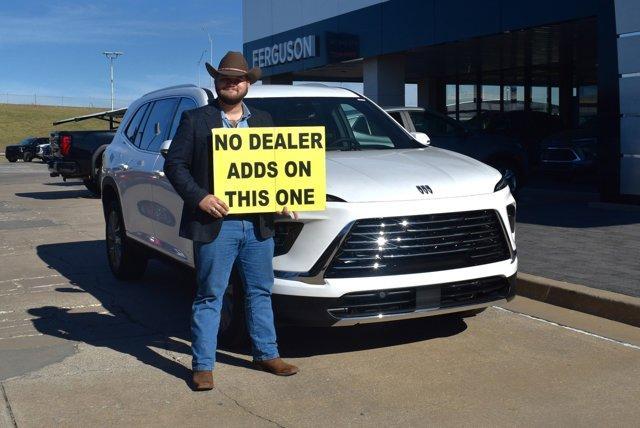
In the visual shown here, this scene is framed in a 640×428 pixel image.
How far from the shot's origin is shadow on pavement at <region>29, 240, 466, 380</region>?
19.3 ft

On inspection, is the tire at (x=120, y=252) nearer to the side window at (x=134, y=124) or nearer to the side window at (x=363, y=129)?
the side window at (x=134, y=124)

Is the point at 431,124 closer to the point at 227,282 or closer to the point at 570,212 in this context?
the point at 570,212

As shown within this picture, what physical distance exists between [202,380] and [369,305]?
1112 millimetres

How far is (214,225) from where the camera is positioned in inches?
189

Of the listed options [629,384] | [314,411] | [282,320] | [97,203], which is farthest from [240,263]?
[97,203]

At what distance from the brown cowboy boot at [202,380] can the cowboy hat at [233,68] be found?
1.74 meters

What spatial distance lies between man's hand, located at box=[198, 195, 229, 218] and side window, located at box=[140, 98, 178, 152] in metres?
2.65

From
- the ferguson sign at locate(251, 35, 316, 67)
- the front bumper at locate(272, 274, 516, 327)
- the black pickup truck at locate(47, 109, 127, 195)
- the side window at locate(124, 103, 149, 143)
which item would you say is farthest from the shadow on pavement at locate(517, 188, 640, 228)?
the ferguson sign at locate(251, 35, 316, 67)

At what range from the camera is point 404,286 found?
205 inches

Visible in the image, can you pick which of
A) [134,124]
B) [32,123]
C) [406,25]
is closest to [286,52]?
[406,25]

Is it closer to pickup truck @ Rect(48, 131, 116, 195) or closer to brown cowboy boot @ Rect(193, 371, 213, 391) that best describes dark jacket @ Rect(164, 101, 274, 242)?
brown cowboy boot @ Rect(193, 371, 213, 391)

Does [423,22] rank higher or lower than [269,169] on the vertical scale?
higher

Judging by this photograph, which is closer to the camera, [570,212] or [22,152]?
[570,212]

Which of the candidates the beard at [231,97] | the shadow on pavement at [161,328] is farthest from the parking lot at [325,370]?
the beard at [231,97]
